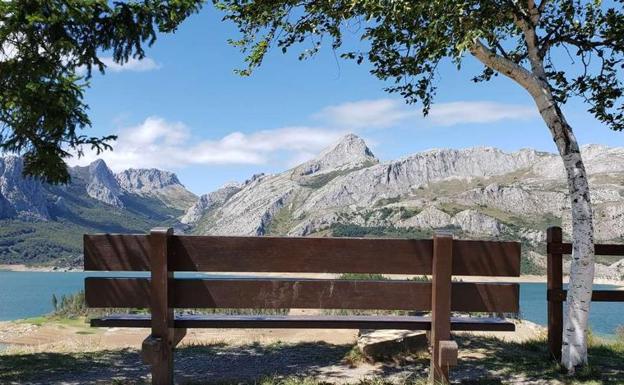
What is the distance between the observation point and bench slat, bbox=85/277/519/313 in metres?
4.69

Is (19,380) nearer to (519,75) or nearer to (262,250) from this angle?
(262,250)

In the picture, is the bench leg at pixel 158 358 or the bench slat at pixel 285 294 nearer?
the bench leg at pixel 158 358

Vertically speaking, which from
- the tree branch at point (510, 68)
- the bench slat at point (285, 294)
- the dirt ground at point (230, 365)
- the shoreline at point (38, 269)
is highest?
the tree branch at point (510, 68)

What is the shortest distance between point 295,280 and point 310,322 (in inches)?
23.7

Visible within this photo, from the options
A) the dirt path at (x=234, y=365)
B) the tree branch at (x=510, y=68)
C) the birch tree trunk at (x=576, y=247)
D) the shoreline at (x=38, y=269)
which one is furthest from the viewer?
the shoreline at (x=38, y=269)

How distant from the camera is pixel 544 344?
832cm

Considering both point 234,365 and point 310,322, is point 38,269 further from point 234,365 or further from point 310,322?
point 310,322

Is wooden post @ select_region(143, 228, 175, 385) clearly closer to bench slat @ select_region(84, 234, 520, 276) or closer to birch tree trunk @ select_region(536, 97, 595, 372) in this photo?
bench slat @ select_region(84, 234, 520, 276)

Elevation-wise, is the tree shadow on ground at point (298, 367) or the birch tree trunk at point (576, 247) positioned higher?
the birch tree trunk at point (576, 247)

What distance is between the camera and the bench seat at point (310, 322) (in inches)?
198

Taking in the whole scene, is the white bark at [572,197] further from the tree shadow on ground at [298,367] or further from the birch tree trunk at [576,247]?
the tree shadow on ground at [298,367]

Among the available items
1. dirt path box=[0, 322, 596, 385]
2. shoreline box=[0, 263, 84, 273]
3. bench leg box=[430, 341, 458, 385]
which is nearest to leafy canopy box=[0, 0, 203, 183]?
dirt path box=[0, 322, 596, 385]

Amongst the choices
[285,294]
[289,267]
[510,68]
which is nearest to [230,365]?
[285,294]

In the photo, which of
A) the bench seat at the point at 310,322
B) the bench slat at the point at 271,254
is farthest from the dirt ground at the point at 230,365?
the bench slat at the point at 271,254
